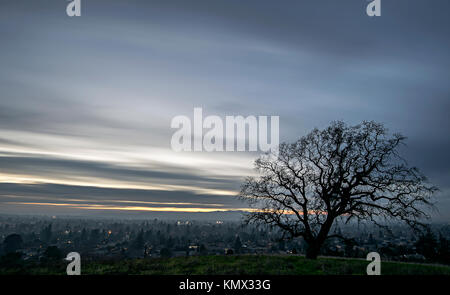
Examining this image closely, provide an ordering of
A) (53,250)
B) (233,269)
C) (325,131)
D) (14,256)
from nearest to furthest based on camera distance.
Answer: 1. (233,269)
2. (325,131)
3. (14,256)
4. (53,250)

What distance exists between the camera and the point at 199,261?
19.3m

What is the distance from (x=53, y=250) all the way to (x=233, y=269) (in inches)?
2143

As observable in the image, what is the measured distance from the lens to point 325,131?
22.2m

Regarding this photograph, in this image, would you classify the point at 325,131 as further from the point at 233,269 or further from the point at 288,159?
the point at 233,269

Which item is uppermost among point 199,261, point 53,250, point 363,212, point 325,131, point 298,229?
point 325,131

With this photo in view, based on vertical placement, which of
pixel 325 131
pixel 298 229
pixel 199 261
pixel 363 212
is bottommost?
pixel 199 261

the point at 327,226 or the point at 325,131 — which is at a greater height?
the point at 325,131

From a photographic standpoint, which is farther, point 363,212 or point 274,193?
point 274,193
